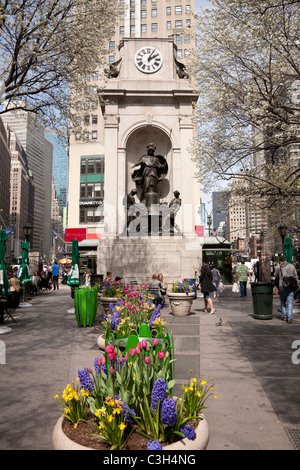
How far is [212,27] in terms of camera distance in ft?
39.4

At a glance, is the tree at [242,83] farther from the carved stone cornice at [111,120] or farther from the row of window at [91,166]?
the row of window at [91,166]

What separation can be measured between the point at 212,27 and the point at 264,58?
2.27 m

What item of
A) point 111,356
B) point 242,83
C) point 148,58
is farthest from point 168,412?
point 148,58

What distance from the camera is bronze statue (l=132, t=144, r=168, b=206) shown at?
761 inches

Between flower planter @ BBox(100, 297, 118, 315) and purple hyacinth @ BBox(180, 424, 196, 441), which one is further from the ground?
purple hyacinth @ BBox(180, 424, 196, 441)

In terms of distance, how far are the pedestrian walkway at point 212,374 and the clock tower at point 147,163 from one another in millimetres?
7610

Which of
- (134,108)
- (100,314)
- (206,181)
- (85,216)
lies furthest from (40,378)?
(85,216)

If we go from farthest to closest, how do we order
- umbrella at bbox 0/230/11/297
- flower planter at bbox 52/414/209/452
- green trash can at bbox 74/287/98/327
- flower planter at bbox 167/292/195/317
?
flower planter at bbox 167/292/195/317 < green trash can at bbox 74/287/98/327 < umbrella at bbox 0/230/11/297 < flower planter at bbox 52/414/209/452

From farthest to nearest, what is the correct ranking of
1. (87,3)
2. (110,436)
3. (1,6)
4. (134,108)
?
(134,108)
(87,3)
(1,6)
(110,436)

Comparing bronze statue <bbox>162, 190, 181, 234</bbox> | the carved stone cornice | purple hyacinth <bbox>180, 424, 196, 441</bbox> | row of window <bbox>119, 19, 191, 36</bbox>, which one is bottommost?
purple hyacinth <bbox>180, 424, 196, 441</bbox>

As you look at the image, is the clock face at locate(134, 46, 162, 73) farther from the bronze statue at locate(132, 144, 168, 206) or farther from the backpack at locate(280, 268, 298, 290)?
the backpack at locate(280, 268, 298, 290)

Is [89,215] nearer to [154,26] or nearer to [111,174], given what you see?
[111,174]

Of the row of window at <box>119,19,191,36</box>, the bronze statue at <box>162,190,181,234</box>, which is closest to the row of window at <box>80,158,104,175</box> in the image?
the row of window at <box>119,19,191,36</box>
